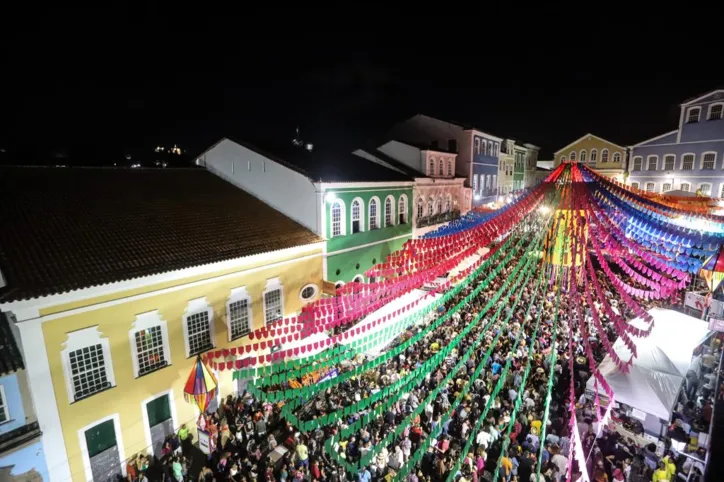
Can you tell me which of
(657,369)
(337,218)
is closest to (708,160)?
(657,369)

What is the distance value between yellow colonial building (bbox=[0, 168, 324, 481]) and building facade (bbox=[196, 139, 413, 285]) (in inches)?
86.8

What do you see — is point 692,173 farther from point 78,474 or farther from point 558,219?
point 78,474

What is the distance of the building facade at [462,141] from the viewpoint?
101 feet

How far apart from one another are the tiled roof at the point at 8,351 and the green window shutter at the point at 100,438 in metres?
2.73

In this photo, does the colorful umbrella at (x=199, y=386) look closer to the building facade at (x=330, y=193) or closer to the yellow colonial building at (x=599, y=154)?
the building facade at (x=330, y=193)

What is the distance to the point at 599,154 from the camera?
39625mm

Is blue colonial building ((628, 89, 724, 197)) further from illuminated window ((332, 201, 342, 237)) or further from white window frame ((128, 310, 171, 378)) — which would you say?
white window frame ((128, 310, 171, 378))

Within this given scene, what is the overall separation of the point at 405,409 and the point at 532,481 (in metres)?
3.99

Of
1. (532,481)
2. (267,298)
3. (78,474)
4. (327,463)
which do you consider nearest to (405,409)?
(327,463)

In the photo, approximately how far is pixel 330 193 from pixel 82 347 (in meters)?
11.0

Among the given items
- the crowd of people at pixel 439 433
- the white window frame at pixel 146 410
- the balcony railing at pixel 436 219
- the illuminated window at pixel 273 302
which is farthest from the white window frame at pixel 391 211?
the white window frame at pixel 146 410

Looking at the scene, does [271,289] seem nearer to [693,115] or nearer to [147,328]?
[147,328]

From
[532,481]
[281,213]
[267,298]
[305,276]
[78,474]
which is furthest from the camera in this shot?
[281,213]

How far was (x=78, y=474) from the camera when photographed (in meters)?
10.2
